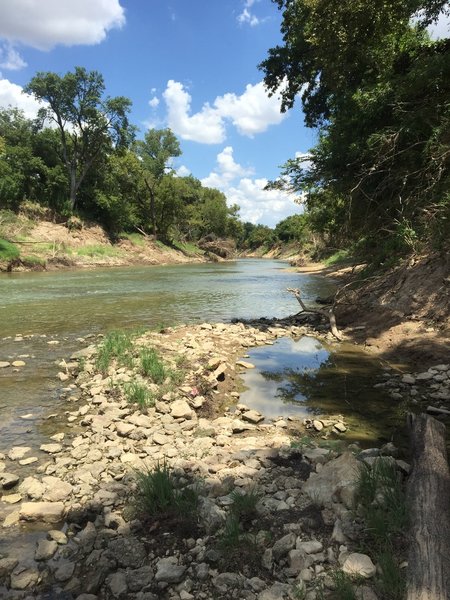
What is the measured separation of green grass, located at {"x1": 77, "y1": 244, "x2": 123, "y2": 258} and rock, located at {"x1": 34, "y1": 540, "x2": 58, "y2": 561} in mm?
46931

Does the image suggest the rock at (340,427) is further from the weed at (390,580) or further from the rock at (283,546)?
the weed at (390,580)

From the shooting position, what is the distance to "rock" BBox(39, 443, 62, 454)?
20.4 feet

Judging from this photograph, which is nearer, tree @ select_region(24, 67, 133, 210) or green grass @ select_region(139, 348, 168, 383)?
green grass @ select_region(139, 348, 168, 383)

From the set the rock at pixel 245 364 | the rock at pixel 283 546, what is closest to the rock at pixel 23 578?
the rock at pixel 283 546

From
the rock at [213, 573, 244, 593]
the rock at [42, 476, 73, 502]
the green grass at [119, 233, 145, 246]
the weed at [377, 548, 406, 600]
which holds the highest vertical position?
the green grass at [119, 233, 145, 246]

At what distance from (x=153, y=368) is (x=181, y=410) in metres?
1.77

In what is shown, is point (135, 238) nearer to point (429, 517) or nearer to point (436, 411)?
point (436, 411)

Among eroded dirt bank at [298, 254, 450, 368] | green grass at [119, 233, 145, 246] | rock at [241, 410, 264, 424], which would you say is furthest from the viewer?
green grass at [119, 233, 145, 246]

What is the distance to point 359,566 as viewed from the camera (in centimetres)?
343

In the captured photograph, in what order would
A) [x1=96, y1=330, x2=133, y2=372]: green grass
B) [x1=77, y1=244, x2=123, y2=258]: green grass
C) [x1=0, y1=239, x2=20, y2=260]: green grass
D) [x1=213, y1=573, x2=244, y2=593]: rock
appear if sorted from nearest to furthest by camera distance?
[x1=213, y1=573, x2=244, y2=593]: rock
[x1=96, y1=330, x2=133, y2=372]: green grass
[x1=0, y1=239, x2=20, y2=260]: green grass
[x1=77, y1=244, x2=123, y2=258]: green grass

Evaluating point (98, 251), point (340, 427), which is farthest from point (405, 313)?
point (98, 251)

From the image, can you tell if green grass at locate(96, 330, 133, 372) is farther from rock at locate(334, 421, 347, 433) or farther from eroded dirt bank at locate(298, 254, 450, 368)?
eroded dirt bank at locate(298, 254, 450, 368)

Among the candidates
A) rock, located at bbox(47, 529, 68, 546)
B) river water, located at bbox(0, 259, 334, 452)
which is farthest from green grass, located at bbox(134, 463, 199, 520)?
river water, located at bbox(0, 259, 334, 452)

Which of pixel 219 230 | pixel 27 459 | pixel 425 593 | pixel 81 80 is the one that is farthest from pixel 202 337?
pixel 219 230
